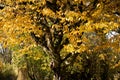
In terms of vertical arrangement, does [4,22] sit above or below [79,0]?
below

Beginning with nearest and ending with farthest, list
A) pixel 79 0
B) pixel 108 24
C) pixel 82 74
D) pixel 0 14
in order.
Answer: pixel 108 24 < pixel 79 0 < pixel 0 14 < pixel 82 74

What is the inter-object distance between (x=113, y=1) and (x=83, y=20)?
137 centimetres

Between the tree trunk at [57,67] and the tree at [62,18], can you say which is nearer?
the tree at [62,18]

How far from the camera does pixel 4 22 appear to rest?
11.3m

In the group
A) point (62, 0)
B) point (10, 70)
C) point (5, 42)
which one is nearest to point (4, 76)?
point (10, 70)

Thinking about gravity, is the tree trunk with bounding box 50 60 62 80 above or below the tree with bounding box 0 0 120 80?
below

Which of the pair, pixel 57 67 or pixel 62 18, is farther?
pixel 57 67

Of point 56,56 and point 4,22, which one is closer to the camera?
point 4,22

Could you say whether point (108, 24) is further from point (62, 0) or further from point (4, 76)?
point (4, 76)

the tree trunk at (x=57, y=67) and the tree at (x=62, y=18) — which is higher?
the tree at (x=62, y=18)

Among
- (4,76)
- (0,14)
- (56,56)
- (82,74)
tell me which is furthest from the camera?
(4,76)

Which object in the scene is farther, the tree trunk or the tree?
the tree trunk

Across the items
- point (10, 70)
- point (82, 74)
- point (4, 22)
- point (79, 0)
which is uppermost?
point (79, 0)

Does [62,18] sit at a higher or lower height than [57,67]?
higher
